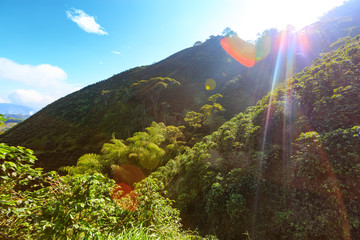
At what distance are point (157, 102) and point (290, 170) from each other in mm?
21108

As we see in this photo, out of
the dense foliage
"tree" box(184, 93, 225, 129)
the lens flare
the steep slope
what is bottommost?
"tree" box(184, 93, 225, 129)

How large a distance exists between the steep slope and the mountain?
9.44 meters

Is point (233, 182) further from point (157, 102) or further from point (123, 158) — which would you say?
point (157, 102)

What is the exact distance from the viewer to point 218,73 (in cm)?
3028

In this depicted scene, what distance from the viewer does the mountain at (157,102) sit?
17.8 meters

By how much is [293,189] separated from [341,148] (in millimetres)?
1381

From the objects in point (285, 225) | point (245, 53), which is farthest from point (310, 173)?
point (245, 53)

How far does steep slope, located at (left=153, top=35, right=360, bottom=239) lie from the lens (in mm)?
2887

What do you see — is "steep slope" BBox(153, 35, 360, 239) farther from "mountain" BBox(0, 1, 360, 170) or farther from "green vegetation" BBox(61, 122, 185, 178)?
"mountain" BBox(0, 1, 360, 170)

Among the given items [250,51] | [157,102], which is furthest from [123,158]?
[250,51]

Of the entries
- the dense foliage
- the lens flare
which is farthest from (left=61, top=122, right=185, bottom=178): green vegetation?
the lens flare

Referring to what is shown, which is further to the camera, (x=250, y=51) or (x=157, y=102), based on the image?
(x=250, y=51)

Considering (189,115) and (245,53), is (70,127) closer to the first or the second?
(189,115)

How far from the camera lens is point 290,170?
3779mm
